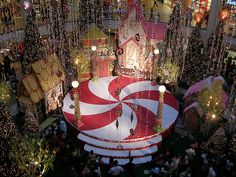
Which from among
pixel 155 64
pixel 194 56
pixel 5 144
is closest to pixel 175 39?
pixel 194 56

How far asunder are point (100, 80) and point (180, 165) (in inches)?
333

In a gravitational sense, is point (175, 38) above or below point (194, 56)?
above

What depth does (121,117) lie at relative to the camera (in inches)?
675

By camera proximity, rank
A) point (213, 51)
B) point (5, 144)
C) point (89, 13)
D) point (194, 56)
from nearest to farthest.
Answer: point (5, 144)
point (194, 56)
point (213, 51)
point (89, 13)

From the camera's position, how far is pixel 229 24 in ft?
85.0

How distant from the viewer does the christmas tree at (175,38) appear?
1980cm

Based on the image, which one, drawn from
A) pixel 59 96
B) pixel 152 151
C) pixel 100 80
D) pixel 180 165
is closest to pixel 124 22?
pixel 100 80

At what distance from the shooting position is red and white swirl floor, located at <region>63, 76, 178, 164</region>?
15523 millimetres

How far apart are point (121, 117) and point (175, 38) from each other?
6507 millimetres

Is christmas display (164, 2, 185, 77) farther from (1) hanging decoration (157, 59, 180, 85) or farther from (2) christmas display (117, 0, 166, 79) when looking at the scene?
(2) christmas display (117, 0, 166, 79)

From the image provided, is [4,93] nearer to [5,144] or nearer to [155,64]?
[5,144]

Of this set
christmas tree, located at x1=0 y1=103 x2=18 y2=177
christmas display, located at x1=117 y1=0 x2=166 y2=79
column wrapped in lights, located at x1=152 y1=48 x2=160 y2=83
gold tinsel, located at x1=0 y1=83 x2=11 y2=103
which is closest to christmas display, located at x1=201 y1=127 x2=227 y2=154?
column wrapped in lights, located at x1=152 y1=48 x2=160 y2=83

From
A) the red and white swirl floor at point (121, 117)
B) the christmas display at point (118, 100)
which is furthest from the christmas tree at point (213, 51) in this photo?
the red and white swirl floor at point (121, 117)

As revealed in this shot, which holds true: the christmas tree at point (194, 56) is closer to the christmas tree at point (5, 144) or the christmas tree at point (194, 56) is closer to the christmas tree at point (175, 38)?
the christmas tree at point (175, 38)
